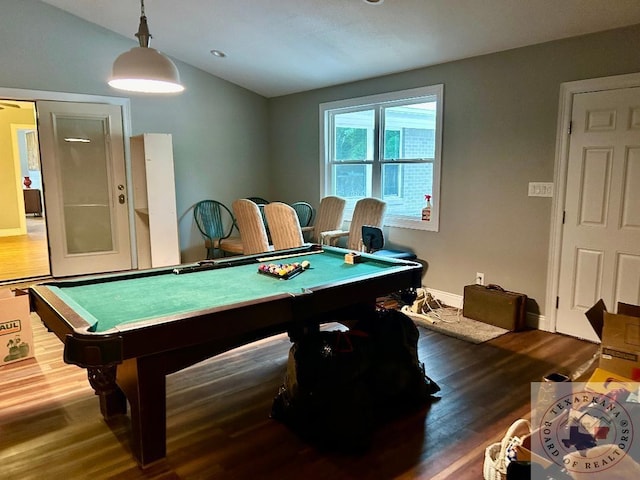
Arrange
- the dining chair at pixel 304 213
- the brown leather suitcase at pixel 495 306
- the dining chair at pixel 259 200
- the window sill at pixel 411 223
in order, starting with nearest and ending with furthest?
1. the brown leather suitcase at pixel 495 306
2. the window sill at pixel 411 223
3. the dining chair at pixel 304 213
4. the dining chair at pixel 259 200

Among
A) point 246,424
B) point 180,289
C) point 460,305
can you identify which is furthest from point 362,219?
point 246,424

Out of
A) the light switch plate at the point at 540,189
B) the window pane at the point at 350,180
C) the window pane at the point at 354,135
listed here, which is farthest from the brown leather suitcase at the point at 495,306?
the window pane at the point at 354,135

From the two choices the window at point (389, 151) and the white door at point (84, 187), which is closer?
the window at point (389, 151)

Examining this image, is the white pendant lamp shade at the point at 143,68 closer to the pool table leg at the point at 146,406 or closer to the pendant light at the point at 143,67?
the pendant light at the point at 143,67

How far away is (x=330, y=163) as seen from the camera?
6070 millimetres

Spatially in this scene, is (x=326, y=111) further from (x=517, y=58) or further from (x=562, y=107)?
(x=562, y=107)

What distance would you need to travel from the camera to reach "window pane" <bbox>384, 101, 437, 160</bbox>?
16.0 ft

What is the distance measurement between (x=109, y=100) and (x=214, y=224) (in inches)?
77.6

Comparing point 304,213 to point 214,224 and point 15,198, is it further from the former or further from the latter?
point 15,198

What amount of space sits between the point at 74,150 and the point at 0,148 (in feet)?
16.0

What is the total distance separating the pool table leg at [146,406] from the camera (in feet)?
7.01

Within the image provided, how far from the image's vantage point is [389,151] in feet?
17.5

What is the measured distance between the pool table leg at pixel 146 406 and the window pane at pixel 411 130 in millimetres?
3620

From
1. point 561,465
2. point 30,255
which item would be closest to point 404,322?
point 561,465
